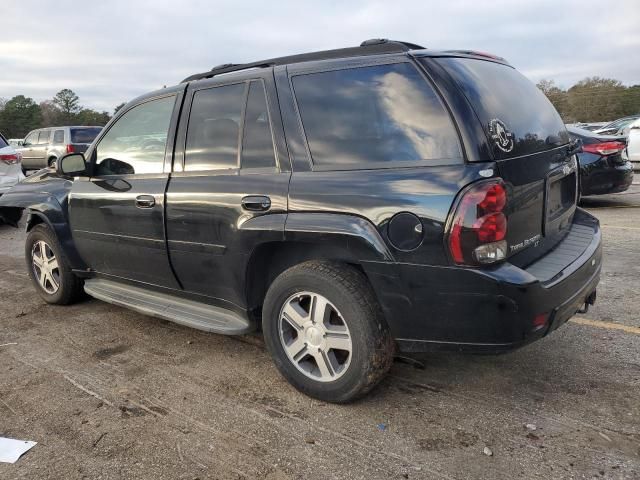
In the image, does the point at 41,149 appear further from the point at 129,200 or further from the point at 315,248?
the point at 315,248

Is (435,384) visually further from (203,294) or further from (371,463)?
(203,294)

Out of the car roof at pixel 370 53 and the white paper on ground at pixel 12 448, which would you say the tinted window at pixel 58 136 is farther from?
the white paper on ground at pixel 12 448

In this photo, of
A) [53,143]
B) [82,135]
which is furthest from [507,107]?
[53,143]

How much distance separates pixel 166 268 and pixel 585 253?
8.72 ft

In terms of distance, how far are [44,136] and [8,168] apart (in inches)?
480

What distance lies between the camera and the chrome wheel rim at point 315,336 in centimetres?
292

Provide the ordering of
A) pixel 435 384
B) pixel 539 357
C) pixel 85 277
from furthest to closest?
pixel 85 277, pixel 539 357, pixel 435 384

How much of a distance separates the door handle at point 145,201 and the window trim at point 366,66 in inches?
49.4

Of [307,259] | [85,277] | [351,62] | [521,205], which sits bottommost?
[85,277]

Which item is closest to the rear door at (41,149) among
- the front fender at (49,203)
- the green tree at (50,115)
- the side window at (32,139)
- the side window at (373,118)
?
the side window at (32,139)

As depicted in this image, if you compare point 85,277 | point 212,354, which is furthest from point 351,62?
point 85,277

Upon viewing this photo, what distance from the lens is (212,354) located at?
3779 mm

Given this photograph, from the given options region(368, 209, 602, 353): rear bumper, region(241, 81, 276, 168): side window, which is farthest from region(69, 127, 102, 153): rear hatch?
region(368, 209, 602, 353): rear bumper

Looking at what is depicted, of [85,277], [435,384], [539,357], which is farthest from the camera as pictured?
[85,277]
